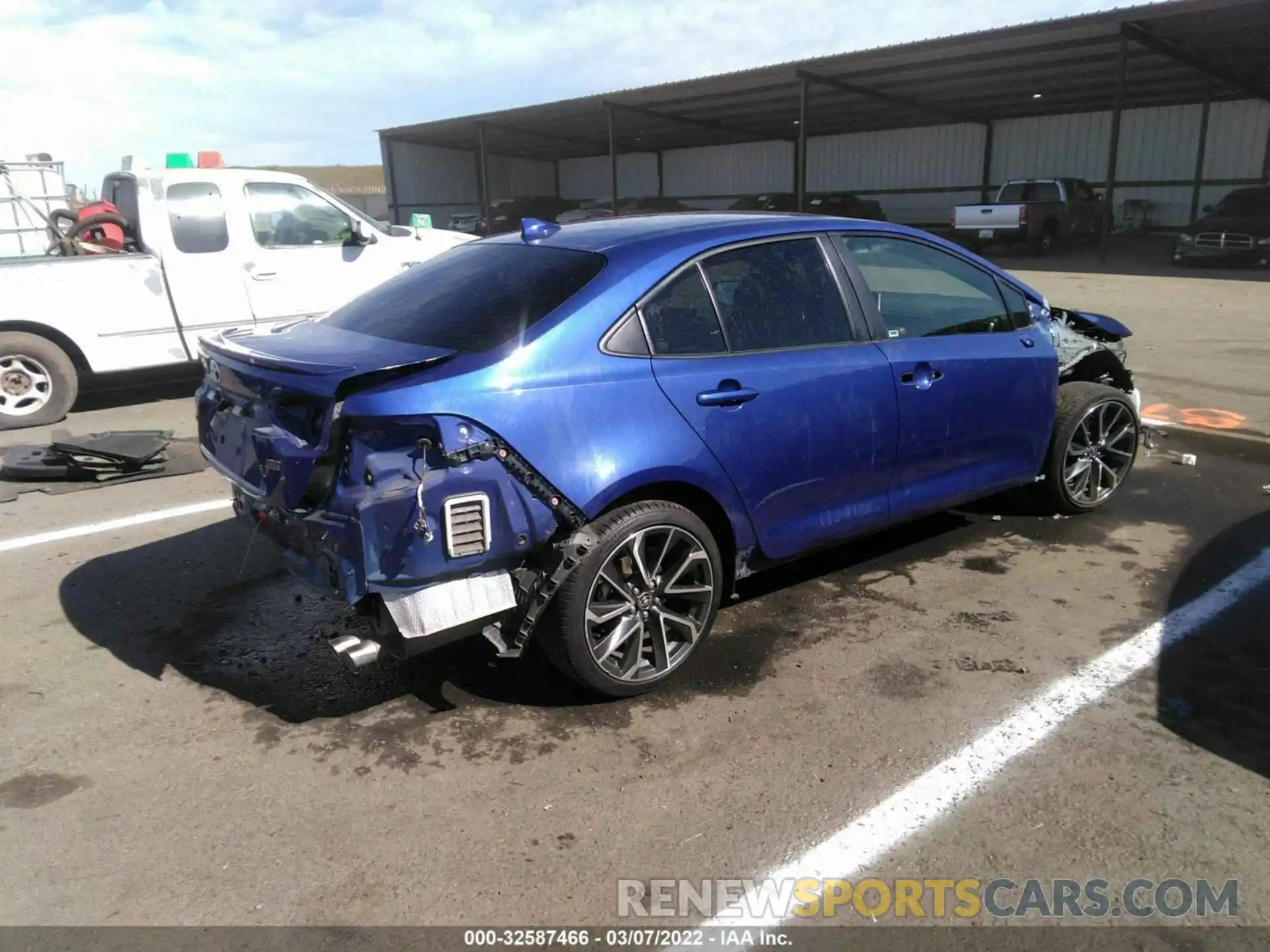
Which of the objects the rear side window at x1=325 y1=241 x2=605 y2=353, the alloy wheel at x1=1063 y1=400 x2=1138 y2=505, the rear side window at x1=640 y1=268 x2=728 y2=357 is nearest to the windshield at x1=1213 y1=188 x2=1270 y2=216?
the alloy wheel at x1=1063 y1=400 x2=1138 y2=505

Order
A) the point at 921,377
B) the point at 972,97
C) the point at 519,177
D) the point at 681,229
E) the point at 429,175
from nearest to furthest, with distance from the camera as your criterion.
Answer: the point at 681,229 < the point at 921,377 < the point at 972,97 < the point at 429,175 < the point at 519,177

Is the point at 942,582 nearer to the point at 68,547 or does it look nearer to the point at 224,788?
the point at 224,788

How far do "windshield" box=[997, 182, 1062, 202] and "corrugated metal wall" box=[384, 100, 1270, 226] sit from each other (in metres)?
7.21

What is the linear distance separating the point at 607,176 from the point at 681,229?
41.1 m

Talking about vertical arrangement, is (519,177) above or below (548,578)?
above

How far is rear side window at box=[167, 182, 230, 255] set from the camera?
798 centimetres

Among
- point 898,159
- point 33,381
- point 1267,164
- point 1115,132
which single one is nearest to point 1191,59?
point 1115,132

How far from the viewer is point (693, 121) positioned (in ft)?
104

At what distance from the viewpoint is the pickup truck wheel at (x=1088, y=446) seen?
16.5 ft

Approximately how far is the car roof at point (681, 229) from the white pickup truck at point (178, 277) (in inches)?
189

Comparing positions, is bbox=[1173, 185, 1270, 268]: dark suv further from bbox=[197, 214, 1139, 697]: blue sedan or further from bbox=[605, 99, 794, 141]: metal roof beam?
bbox=[197, 214, 1139, 697]: blue sedan

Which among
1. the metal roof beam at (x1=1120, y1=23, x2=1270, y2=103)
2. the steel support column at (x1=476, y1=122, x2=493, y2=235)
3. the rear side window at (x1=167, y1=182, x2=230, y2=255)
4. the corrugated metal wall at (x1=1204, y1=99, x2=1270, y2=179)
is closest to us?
the rear side window at (x1=167, y1=182, x2=230, y2=255)

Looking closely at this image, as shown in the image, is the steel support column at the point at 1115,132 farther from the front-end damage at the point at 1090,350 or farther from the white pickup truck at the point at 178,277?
the white pickup truck at the point at 178,277

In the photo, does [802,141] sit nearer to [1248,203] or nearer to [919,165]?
[919,165]
